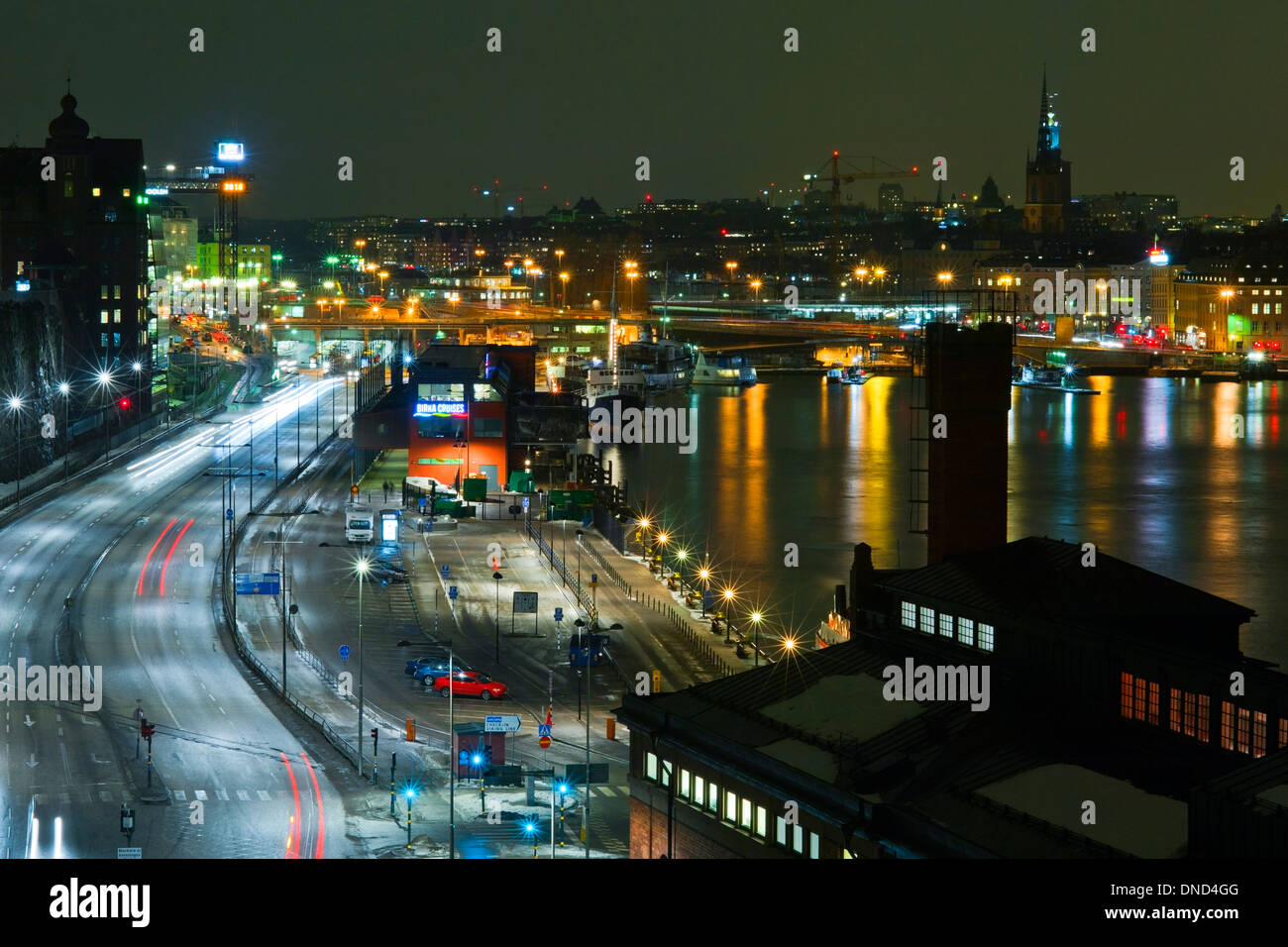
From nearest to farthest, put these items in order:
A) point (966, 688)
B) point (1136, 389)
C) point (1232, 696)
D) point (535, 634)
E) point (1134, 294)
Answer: point (1232, 696) < point (966, 688) < point (535, 634) < point (1136, 389) < point (1134, 294)

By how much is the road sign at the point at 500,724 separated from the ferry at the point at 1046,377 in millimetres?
48323

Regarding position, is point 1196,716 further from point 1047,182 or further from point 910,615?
point 1047,182

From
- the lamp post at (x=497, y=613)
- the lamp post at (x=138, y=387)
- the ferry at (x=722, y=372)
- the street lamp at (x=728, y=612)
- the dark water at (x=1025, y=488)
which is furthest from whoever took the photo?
the ferry at (x=722, y=372)

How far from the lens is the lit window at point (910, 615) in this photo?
1084cm

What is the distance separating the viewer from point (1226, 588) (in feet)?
72.6

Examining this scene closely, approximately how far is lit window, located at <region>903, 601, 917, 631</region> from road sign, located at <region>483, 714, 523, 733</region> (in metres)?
2.73

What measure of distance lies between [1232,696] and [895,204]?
155 metres

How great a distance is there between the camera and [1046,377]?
60531 millimetres

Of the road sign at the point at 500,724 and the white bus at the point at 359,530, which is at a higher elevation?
the white bus at the point at 359,530

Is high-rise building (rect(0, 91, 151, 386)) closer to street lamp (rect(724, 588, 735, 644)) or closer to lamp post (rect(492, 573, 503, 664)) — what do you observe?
lamp post (rect(492, 573, 503, 664))

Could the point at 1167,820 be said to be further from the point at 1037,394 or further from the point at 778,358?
the point at 778,358

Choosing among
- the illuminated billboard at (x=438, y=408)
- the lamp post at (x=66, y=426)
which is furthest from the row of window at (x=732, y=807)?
the lamp post at (x=66, y=426)

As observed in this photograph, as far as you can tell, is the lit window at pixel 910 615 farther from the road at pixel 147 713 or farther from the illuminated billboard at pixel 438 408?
the illuminated billboard at pixel 438 408
